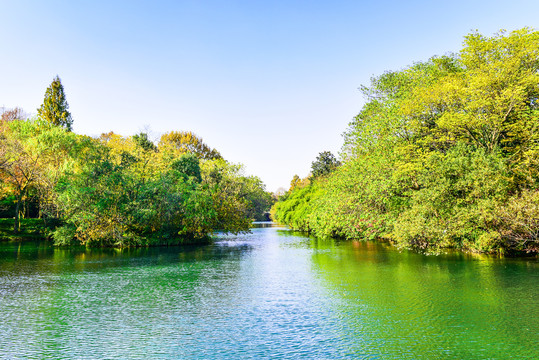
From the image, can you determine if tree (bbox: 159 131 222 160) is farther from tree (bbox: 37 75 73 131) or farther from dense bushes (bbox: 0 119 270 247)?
dense bushes (bbox: 0 119 270 247)

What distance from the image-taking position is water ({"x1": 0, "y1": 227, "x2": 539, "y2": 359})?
31.1 feet

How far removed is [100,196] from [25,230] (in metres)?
13.0

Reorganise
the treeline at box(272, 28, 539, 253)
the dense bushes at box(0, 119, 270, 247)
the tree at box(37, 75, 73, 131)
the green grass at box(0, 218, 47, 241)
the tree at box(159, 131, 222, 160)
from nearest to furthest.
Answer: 1. the treeline at box(272, 28, 539, 253)
2. the dense bushes at box(0, 119, 270, 247)
3. the green grass at box(0, 218, 47, 241)
4. the tree at box(37, 75, 73, 131)
5. the tree at box(159, 131, 222, 160)

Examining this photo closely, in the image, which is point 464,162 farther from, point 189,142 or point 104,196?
point 189,142

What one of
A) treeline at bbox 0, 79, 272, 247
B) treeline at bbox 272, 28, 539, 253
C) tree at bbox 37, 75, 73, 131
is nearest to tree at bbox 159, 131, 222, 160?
tree at bbox 37, 75, 73, 131

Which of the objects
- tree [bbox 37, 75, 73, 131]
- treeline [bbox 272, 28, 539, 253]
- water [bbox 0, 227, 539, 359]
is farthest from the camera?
tree [bbox 37, 75, 73, 131]

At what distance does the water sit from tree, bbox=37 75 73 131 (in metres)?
48.6

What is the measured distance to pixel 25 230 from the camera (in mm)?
40219

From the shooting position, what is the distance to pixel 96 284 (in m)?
17.4

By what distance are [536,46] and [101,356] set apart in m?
27.0

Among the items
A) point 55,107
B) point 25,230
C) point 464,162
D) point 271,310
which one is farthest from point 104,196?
point 55,107

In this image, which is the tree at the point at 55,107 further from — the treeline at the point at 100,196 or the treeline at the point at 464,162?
the treeline at the point at 464,162

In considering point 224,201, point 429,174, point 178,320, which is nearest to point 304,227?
point 224,201

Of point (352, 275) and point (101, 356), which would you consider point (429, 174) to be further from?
point (101, 356)
